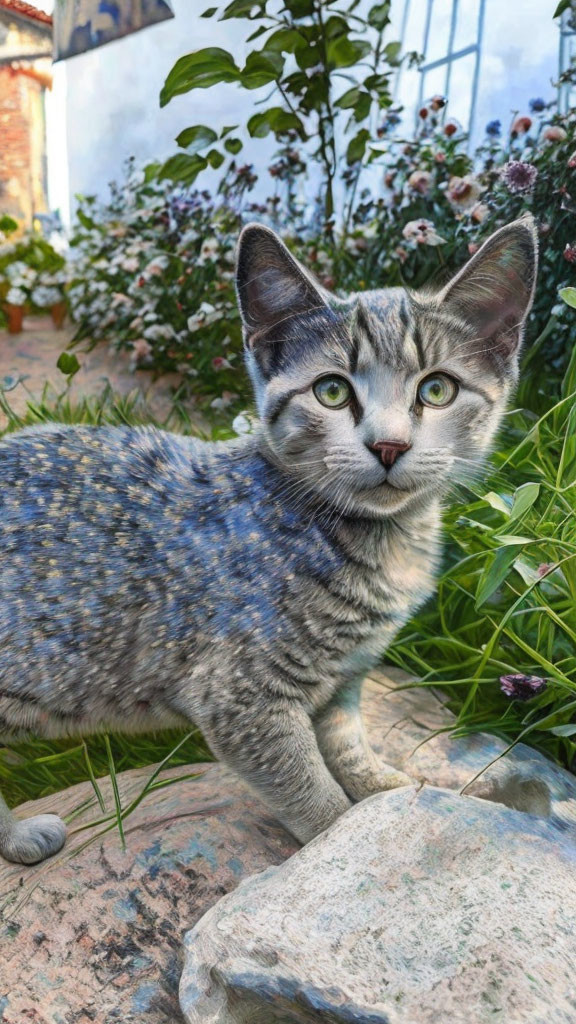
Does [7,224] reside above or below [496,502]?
above

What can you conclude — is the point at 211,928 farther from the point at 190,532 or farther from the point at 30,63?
the point at 30,63

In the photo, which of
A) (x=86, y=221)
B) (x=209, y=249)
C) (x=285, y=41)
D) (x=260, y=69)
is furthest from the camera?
(x=86, y=221)

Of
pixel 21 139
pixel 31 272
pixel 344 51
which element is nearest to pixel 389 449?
pixel 344 51

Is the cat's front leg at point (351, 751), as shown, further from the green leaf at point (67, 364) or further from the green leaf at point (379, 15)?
the green leaf at point (379, 15)

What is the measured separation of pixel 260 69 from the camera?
118 inches

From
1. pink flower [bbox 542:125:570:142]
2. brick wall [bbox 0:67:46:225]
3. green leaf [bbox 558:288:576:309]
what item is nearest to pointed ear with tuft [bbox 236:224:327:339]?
green leaf [bbox 558:288:576:309]

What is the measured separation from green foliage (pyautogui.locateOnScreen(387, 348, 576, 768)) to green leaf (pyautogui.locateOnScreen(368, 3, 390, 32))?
5.94 feet

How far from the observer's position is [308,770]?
1.56 meters

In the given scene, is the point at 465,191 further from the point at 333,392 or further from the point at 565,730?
the point at 565,730

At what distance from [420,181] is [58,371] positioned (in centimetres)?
175

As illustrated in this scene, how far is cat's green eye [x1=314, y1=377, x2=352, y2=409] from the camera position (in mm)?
1521

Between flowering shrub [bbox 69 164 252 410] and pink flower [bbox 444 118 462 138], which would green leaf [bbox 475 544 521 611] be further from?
pink flower [bbox 444 118 462 138]

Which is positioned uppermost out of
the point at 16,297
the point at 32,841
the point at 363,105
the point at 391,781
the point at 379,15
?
the point at 379,15

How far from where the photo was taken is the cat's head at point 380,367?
148 centimetres
